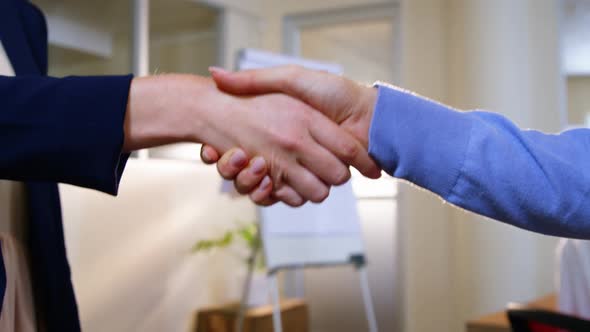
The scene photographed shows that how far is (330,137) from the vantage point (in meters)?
1.29

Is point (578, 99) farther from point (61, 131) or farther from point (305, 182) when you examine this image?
point (61, 131)

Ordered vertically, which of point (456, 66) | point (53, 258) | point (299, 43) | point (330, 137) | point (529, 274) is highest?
point (299, 43)

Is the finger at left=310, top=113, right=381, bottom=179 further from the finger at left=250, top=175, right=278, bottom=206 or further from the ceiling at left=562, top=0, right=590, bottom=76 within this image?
the ceiling at left=562, top=0, right=590, bottom=76

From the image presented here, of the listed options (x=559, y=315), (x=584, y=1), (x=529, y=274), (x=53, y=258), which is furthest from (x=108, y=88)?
(x=584, y=1)

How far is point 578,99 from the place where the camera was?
4246mm

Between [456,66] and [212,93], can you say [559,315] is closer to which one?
[212,93]

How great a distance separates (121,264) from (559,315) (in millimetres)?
2548

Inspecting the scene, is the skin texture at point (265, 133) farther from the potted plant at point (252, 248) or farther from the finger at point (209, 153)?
the potted plant at point (252, 248)

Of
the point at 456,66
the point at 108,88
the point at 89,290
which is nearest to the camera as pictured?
the point at 108,88

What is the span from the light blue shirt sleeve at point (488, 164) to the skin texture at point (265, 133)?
13cm

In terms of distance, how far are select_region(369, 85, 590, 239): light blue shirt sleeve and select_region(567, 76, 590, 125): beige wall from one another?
3.48 m

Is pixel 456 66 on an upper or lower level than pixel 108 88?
upper

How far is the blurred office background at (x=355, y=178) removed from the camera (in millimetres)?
3477

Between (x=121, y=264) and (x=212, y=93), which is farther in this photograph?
(x=121, y=264)
